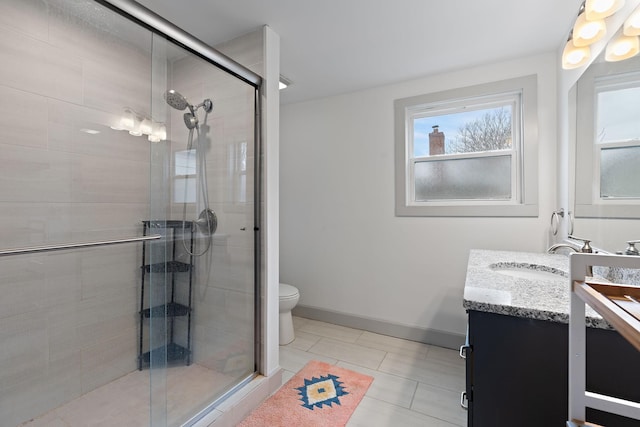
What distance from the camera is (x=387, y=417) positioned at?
159cm

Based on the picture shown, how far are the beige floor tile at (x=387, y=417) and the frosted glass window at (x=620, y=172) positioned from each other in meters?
1.37

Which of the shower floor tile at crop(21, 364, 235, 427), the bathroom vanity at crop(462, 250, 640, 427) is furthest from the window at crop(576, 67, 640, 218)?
the shower floor tile at crop(21, 364, 235, 427)

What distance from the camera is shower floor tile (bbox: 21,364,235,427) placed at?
4.75 ft

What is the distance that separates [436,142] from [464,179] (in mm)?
404

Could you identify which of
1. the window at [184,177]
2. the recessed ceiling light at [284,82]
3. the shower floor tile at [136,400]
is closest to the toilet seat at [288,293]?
the shower floor tile at [136,400]

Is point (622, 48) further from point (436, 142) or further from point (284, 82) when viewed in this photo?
point (284, 82)

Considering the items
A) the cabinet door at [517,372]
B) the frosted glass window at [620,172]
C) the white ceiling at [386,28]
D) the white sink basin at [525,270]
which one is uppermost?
the white ceiling at [386,28]

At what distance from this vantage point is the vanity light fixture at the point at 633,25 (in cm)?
104

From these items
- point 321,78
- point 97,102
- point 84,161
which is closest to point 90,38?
point 97,102

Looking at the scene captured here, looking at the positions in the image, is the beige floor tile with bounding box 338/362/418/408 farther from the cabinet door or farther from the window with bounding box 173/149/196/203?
the window with bounding box 173/149/196/203

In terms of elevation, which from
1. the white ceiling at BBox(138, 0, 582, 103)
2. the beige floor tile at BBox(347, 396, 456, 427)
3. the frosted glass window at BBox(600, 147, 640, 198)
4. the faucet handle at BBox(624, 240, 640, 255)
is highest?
the white ceiling at BBox(138, 0, 582, 103)

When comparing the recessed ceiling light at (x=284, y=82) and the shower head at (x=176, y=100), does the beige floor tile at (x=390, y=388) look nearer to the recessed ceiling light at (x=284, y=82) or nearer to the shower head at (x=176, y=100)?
the shower head at (x=176, y=100)

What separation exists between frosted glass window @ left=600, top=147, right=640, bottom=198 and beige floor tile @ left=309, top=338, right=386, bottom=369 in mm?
1713

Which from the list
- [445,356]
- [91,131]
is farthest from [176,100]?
[445,356]
